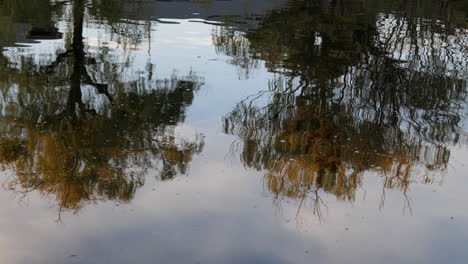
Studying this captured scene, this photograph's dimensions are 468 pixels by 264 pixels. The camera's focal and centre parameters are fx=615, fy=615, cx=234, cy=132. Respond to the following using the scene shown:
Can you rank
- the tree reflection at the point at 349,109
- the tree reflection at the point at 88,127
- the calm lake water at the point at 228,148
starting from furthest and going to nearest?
the tree reflection at the point at 349,109, the tree reflection at the point at 88,127, the calm lake water at the point at 228,148

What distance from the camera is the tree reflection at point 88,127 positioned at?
6.20 m

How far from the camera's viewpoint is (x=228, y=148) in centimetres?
745

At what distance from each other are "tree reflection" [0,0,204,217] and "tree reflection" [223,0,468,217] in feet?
3.20

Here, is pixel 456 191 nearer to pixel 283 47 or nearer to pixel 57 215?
pixel 57 215

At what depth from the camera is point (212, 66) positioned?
11.4 metres

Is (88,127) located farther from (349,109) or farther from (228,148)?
(349,109)

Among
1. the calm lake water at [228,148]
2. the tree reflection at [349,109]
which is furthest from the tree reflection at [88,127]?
the tree reflection at [349,109]

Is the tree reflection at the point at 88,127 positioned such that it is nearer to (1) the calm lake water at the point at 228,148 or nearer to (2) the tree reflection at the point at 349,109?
(1) the calm lake water at the point at 228,148

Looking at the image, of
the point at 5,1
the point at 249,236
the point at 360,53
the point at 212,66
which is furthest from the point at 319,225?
the point at 5,1

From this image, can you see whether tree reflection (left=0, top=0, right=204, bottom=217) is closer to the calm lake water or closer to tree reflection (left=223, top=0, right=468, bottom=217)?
the calm lake water

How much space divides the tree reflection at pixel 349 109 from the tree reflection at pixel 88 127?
975 millimetres

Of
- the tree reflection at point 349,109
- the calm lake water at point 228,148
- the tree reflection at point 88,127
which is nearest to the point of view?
the calm lake water at point 228,148

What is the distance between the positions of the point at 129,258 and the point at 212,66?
700cm

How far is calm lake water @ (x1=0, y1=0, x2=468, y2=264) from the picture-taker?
5230mm
